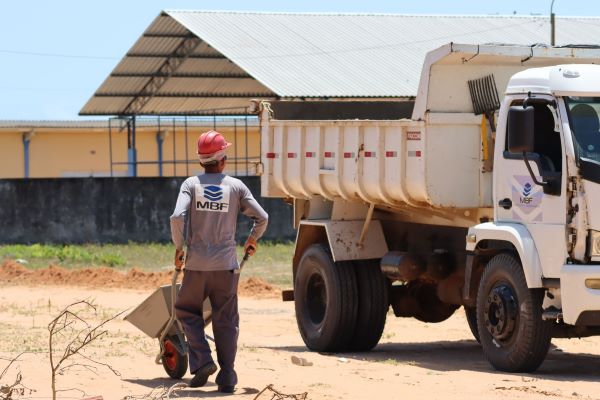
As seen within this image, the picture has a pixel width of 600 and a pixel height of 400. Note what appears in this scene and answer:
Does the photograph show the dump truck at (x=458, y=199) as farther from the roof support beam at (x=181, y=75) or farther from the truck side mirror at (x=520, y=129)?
the roof support beam at (x=181, y=75)

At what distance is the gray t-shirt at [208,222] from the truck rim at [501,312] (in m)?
2.66

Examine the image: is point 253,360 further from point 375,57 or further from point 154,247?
point 375,57

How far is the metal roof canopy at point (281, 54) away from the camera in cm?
3712

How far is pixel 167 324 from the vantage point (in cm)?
1157

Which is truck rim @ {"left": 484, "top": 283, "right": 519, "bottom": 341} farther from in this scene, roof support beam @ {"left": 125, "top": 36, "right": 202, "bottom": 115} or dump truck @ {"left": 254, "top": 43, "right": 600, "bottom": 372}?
roof support beam @ {"left": 125, "top": 36, "right": 202, "bottom": 115}

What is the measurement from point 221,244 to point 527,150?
2686mm

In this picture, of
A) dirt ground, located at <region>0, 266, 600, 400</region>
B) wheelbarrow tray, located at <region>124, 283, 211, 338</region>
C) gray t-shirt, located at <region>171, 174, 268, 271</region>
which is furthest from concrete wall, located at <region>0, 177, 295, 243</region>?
gray t-shirt, located at <region>171, 174, 268, 271</region>

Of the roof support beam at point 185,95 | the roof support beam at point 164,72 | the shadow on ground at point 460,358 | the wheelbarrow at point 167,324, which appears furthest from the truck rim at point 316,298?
the roof support beam at point 185,95

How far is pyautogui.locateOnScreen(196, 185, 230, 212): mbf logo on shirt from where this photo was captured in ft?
35.6

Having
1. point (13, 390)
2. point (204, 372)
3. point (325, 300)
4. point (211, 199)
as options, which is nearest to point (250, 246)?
point (211, 199)

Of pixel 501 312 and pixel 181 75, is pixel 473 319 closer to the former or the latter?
pixel 501 312

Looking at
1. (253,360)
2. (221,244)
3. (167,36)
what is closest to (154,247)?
(167,36)

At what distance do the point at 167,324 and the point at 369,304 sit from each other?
3.67 m

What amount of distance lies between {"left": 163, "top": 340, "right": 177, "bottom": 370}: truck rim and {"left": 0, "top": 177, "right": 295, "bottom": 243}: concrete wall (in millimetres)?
20501
